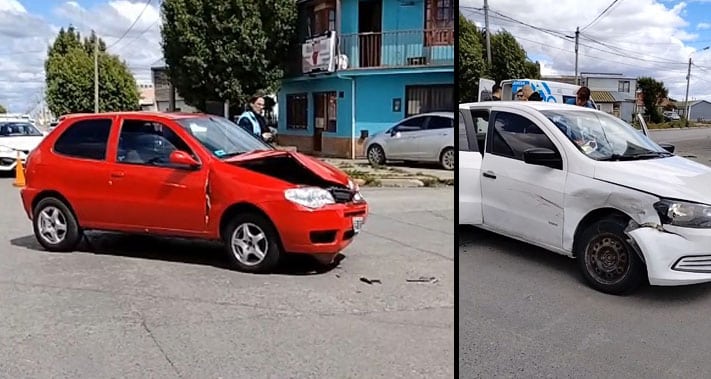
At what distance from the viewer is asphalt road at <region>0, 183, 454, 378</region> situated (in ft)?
5.08

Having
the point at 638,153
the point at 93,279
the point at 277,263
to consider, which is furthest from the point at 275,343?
the point at 638,153

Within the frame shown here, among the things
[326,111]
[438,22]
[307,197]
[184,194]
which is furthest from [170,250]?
[438,22]

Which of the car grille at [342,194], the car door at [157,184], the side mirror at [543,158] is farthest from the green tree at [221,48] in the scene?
the side mirror at [543,158]

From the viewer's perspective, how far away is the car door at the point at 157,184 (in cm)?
240

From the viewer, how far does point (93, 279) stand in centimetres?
222

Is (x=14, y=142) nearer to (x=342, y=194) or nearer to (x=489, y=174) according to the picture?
(x=342, y=194)

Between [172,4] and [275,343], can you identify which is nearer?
[275,343]

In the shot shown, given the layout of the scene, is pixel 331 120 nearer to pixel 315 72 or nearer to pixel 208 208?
pixel 315 72

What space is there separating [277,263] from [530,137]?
1839mm

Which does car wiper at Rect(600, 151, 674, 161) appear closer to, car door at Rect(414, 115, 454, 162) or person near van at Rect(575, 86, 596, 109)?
person near van at Rect(575, 86, 596, 109)

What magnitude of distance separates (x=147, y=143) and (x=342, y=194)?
0.81m

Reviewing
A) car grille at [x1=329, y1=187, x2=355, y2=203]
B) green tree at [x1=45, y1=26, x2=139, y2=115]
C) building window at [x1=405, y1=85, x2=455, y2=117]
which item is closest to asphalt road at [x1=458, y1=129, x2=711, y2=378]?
building window at [x1=405, y1=85, x2=455, y2=117]

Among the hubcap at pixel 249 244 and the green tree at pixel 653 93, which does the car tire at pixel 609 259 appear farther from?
the hubcap at pixel 249 244

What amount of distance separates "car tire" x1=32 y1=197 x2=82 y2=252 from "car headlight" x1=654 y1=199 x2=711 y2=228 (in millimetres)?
2503
